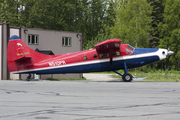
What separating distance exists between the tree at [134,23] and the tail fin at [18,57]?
111 feet

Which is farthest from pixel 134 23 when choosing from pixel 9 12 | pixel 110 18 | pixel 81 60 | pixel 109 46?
pixel 81 60

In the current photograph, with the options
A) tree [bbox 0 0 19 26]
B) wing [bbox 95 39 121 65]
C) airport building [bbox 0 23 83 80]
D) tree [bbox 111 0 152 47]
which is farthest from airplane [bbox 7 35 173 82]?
tree [bbox 0 0 19 26]

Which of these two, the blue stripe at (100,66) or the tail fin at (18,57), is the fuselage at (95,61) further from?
the tail fin at (18,57)

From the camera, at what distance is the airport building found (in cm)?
2584

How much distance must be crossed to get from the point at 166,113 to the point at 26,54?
16209mm

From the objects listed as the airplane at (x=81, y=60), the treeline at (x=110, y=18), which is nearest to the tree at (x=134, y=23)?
the treeline at (x=110, y=18)

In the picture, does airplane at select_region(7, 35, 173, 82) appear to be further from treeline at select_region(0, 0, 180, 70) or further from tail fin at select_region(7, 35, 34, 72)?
treeline at select_region(0, 0, 180, 70)

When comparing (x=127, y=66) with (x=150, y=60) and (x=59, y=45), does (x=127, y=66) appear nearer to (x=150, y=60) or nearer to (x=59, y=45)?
(x=150, y=60)

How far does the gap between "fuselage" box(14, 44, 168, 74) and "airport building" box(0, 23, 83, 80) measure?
521 cm

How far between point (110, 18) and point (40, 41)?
46141 mm

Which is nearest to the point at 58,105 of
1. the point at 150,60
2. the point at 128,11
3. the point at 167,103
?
the point at 167,103

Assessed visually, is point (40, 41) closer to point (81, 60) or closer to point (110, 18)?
point (81, 60)

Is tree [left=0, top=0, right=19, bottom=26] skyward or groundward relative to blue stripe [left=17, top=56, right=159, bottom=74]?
skyward

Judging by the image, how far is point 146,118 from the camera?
7297 millimetres
